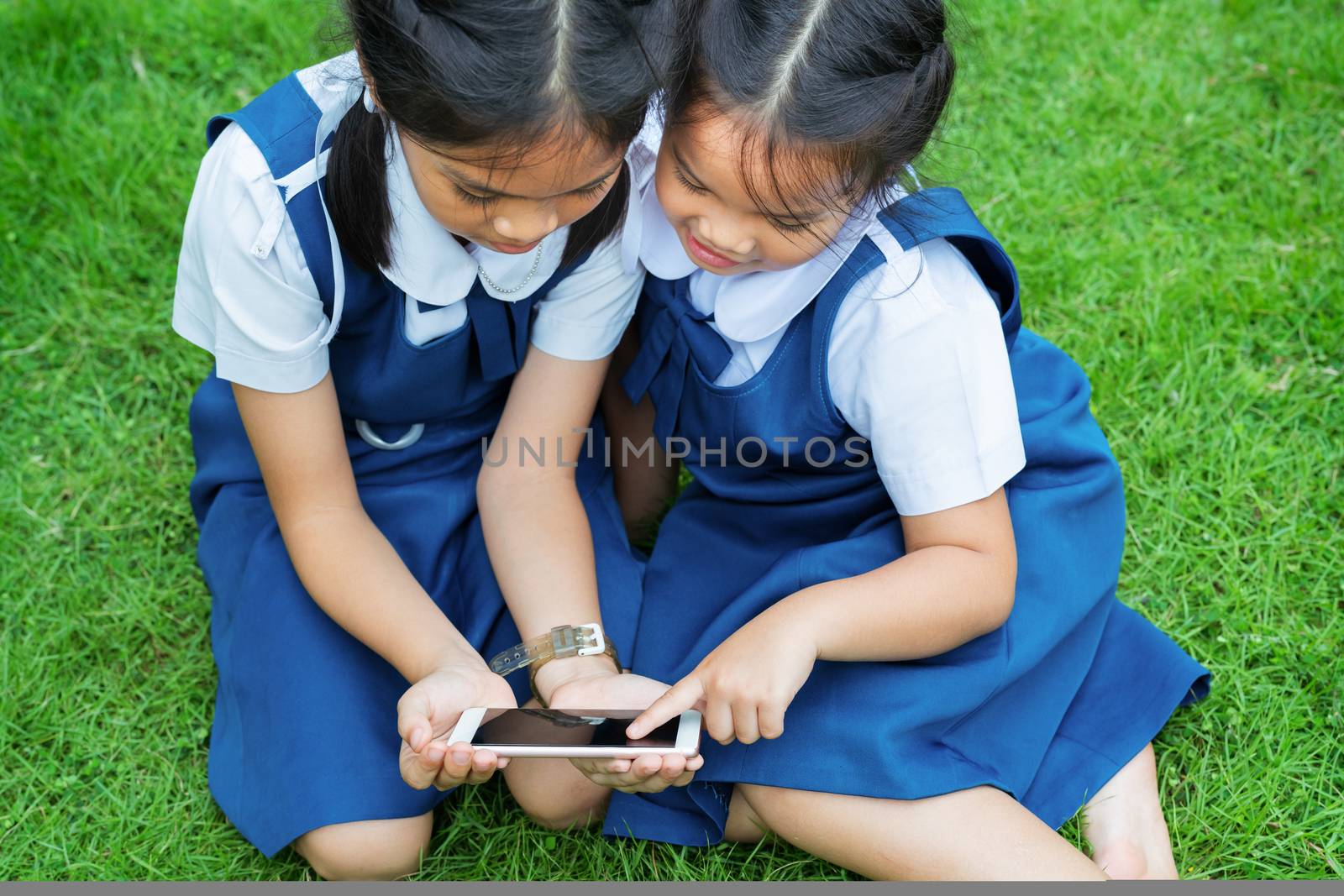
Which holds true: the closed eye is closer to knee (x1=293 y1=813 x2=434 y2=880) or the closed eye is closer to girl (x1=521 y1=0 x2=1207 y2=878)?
girl (x1=521 y1=0 x2=1207 y2=878)

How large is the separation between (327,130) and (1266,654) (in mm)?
1493

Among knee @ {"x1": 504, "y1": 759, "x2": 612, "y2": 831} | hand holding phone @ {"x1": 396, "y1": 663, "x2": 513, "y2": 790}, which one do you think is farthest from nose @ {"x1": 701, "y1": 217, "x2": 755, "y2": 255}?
knee @ {"x1": 504, "y1": 759, "x2": 612, "y2": 831}

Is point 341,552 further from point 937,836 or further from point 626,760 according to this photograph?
point 937,836

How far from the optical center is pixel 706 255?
145 cm

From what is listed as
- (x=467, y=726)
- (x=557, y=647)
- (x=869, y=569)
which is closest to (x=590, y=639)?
(x=557, y=647)

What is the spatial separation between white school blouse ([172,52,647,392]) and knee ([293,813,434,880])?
55 centimetres

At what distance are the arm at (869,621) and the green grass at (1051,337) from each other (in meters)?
0.32

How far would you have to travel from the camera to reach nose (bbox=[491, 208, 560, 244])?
4.38 feet

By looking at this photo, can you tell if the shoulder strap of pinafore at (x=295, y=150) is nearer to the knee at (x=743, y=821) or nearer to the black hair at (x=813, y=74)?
the black hair at (x=813, y=74)

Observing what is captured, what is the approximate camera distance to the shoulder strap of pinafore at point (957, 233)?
146cm

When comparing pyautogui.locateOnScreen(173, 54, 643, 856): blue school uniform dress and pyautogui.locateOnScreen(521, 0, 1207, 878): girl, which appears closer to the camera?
pyautogui.locateOnScreen(521, 0, 1207, 878): girl

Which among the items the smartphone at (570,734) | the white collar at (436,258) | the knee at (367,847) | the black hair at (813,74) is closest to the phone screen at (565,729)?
the smartphone at (570,734)

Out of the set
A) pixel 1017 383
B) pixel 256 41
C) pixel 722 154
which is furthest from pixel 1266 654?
pixel 256 41

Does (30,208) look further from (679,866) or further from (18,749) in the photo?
(679,866)
